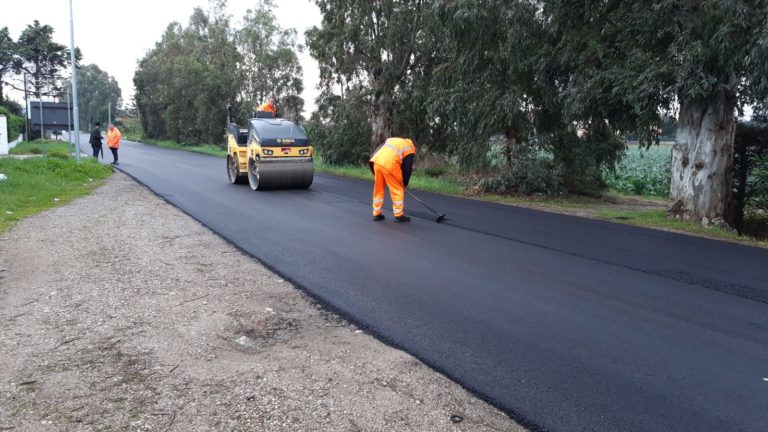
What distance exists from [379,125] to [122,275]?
16270 mm

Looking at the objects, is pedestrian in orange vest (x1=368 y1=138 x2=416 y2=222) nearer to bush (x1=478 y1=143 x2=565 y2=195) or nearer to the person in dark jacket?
bush (x1=478 y1=143 x2=565 y2=195)

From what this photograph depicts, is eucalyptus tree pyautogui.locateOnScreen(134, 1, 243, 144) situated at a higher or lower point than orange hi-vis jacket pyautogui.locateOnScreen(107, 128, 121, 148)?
higher

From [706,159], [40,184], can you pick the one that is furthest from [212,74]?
[706,159]

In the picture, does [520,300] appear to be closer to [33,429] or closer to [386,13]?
[33,429]

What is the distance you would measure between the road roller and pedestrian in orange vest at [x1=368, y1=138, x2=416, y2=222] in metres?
4.64

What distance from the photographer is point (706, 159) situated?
10.8 meters

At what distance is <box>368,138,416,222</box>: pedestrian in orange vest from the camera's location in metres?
9.48

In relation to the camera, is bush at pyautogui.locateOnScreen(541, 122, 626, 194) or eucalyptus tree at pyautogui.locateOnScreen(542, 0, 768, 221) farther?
bush at pyautogui.locateOnScreen(541, 122, 626, 194)

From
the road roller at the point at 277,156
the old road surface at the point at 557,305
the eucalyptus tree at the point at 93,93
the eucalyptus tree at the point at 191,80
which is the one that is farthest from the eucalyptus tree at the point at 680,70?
the eucalyptus tree at the point at 93,93

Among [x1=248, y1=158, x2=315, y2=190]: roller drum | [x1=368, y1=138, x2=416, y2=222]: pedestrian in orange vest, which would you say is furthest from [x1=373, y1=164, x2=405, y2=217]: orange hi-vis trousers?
[x1=248, y1=158, x2=315, y2=190]: roller drum

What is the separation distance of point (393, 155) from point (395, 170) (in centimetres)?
26

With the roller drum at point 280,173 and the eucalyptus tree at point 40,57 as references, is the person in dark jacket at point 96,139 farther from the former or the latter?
the eucalyptus tree at point 40,57

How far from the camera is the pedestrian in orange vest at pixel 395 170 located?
9.48 metres

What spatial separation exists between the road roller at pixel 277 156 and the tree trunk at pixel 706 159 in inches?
330
